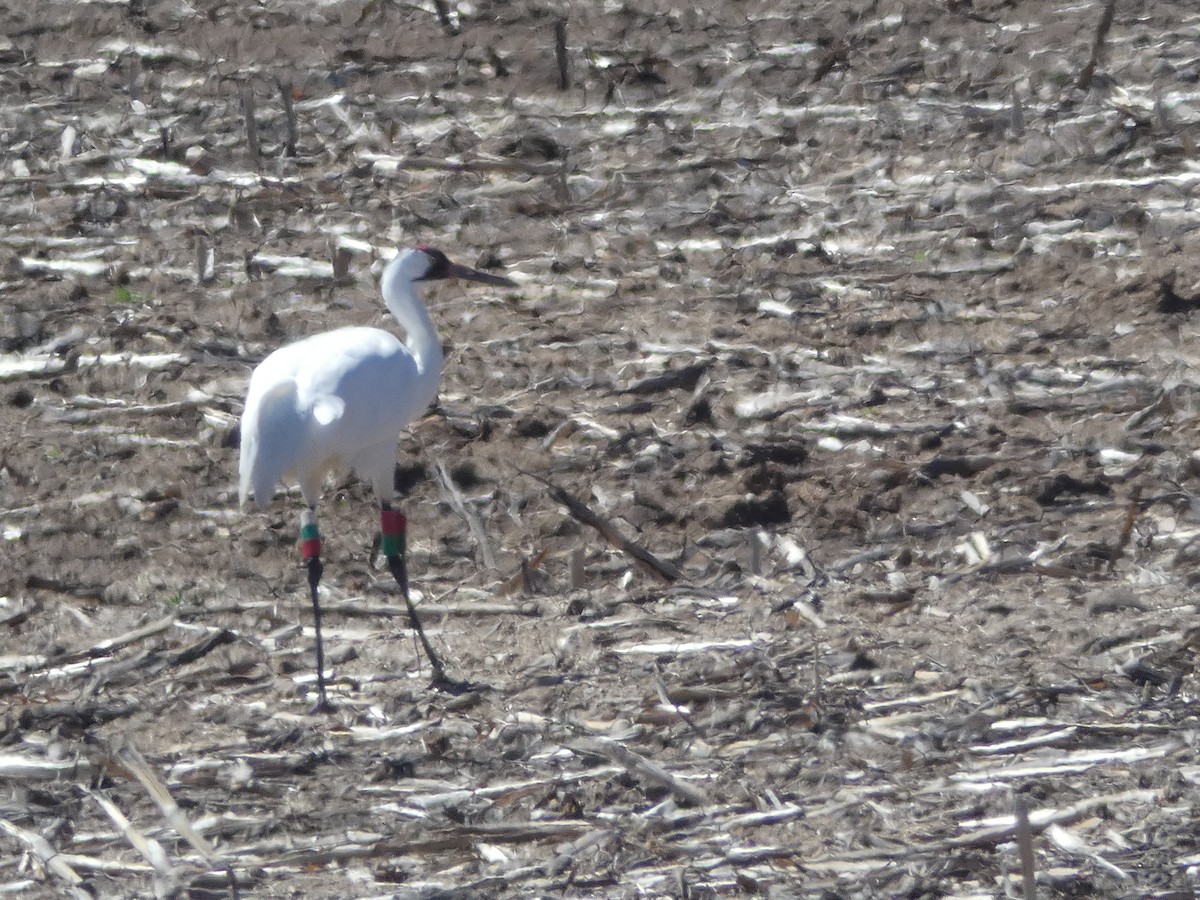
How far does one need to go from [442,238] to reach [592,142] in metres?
1.25

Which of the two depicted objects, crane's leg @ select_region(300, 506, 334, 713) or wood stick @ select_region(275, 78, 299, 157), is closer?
crane's leg @ select_region(300, 506, 334, 713)

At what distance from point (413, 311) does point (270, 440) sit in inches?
42.6

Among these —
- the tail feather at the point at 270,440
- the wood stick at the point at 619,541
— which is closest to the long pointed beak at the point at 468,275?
the wood stick at the point at 619,541

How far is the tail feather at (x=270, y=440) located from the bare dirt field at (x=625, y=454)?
23.8 inches

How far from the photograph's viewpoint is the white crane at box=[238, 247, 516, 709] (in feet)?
21.8

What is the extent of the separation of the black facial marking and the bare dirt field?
74 cm

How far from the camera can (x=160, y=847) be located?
17.1 ft

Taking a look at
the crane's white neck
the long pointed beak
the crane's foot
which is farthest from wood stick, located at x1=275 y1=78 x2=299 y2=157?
the crane's foot

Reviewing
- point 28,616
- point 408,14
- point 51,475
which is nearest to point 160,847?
point 28,616

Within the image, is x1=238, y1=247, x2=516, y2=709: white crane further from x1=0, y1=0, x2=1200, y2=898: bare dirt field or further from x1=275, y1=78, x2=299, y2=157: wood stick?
x1=275, y1=78, x2=299, y2=157: wood stick

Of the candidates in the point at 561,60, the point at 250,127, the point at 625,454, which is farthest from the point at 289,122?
the point at 625,454

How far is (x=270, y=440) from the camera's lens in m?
6.63

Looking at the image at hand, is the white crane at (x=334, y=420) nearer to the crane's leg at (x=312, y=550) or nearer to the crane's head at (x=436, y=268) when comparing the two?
the crane's leg at (x=312, y=550)

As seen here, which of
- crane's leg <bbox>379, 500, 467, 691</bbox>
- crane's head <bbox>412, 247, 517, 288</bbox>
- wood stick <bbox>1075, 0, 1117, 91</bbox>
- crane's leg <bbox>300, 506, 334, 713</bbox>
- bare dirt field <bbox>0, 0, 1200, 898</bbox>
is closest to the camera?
bare dirt field <bbox>0, 0, 1200, 898</bbox>
